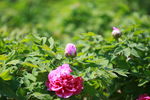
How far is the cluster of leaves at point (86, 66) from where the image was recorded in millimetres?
1972

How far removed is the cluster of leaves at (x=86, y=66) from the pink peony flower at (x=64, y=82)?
5 cm

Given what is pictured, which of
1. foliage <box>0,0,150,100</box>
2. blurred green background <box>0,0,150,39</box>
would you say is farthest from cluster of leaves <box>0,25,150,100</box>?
blurred green background <box>0,0,150,39</box>

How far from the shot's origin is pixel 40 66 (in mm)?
2010

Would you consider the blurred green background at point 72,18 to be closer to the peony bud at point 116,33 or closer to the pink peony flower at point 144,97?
the peony bud at point 116,33

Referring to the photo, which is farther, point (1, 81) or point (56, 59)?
point (56, 59)

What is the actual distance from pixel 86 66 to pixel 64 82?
0.64ft

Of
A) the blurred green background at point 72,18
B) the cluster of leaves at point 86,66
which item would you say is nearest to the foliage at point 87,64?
the cluster of leaves at point 86,66

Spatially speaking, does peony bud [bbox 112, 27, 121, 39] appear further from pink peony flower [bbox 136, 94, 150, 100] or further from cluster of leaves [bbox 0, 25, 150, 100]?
pink peony flower [bbox 136, 94, 150, 100]

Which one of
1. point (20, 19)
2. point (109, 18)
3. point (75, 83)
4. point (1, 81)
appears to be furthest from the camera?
point (20, 19)

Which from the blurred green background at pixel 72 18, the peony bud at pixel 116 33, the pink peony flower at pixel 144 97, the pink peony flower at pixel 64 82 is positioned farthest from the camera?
the blurred green background at pixel 72 18

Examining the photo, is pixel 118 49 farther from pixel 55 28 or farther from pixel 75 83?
pixel 55 28

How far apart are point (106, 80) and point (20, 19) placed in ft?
12.0

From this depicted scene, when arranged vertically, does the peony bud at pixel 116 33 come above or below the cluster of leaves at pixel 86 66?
above

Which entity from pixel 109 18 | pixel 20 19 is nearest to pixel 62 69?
pixel 109 18
